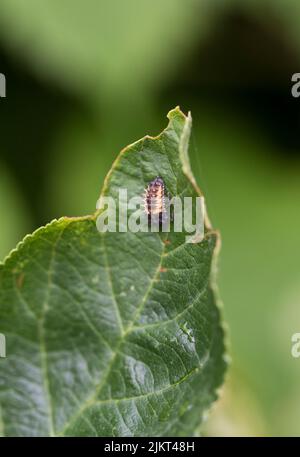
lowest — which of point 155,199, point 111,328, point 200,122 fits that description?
point 111,328

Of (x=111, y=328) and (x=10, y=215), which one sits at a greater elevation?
(x=10, y=215)

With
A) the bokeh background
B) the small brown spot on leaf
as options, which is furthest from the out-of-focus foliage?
the small brown spot on leaf

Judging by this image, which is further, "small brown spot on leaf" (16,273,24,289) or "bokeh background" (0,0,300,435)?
"bokeh background" (0,0,300,435)

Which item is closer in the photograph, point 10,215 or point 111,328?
point 111,328

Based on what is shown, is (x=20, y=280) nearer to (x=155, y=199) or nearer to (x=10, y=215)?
(x=155, y=199)

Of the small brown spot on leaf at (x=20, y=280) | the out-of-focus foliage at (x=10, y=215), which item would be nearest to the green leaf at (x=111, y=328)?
the small brown spot on leaf at (x=20, y=280)

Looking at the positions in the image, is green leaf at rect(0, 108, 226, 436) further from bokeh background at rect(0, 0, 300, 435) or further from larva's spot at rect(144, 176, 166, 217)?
bokeh background at rect(0, 0, 300, 435)

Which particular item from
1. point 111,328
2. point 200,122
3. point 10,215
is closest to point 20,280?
point 111,328

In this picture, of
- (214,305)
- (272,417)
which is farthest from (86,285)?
(272,417)
